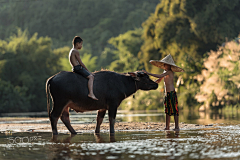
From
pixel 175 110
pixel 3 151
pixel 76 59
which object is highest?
pixel 76 59

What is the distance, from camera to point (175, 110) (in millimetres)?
12227

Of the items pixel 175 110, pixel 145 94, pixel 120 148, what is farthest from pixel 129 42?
pixel 120 148

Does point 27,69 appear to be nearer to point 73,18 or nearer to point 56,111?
point 56,111

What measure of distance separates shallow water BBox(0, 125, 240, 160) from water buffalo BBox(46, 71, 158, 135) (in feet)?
4.46

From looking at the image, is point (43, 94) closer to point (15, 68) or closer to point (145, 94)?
point (15, 68)

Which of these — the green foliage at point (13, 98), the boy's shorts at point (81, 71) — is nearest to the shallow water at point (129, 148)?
the boy's shorts at point (81, 71)

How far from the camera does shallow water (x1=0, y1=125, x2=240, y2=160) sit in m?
7.02

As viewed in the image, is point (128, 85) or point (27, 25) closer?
point (128, 85)

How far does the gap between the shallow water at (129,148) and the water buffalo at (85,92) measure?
136 centimetres

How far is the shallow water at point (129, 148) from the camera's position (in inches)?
277

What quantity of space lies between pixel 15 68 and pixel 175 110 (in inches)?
1267

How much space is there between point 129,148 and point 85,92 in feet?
11.3

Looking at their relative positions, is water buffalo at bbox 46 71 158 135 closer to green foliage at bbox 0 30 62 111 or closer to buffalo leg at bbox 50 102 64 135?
buffalo leg at bbox 50 102 64 135

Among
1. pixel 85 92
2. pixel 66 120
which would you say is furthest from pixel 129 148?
pixel 66 120
